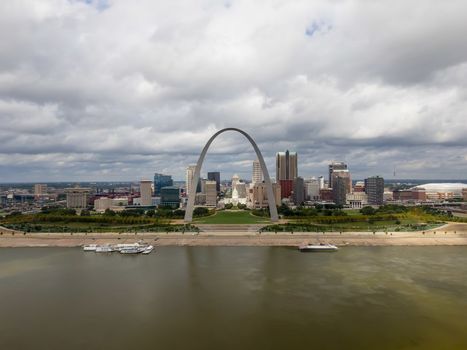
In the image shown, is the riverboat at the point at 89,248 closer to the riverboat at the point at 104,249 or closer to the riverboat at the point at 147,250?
the riverboat at the point at 104,249

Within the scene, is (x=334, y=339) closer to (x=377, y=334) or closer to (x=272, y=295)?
(x=377, y=334)

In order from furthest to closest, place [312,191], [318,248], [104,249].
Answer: [312,191]
[104,249]
[318,248]

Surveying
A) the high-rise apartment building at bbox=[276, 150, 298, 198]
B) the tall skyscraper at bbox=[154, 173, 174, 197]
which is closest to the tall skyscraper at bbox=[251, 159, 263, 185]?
the high-rise apartment building at bbox=[276, 150, 298, 198]

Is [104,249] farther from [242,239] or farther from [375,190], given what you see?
[375,190]

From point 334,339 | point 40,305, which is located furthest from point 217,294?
point 40,305

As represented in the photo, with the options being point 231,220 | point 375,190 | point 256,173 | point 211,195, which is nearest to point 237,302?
point 231,220

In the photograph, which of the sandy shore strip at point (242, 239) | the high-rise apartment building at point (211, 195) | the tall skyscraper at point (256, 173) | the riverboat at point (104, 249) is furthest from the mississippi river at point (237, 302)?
the tall skyscraper at point (256, 173)
